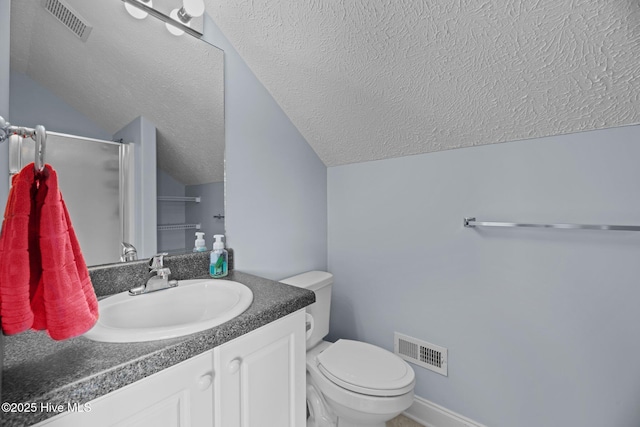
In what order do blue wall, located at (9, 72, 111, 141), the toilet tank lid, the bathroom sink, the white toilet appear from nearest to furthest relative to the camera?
1. the bathroom sink
2. blue wall, located at (9, 72, 111, 141)
3. the white toilet
4. the toilet tank lid

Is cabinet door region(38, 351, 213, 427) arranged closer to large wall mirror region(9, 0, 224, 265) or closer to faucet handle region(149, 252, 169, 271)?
faucet handle region(149, 252, 169, 271)

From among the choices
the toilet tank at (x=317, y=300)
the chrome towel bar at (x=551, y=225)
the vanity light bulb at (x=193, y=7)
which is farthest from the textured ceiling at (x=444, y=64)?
the toilet tank at (x=317, y=300)

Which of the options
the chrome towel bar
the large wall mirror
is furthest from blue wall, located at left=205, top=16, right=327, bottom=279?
the chrome towel bar

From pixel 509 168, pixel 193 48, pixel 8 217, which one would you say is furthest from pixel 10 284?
pixel 509 168

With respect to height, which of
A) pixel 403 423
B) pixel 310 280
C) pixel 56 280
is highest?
pixel 56 280

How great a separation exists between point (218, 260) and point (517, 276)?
54.0 inches

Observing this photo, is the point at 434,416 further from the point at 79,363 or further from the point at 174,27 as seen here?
the point at 174,27

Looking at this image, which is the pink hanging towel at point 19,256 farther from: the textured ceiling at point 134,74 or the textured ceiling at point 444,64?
the textured ceiling at point 444,64

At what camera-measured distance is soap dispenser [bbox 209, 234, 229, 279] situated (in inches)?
46.9

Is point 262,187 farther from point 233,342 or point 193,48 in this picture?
point 233,342

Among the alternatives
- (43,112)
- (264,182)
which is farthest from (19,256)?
(264,182)

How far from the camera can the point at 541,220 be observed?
3.88ft

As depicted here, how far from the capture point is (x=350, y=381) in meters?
1.14

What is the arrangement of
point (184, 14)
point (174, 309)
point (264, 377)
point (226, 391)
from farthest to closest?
point (184, 14)
point (174, 309)
point (264, 377)
point (226, 391)
